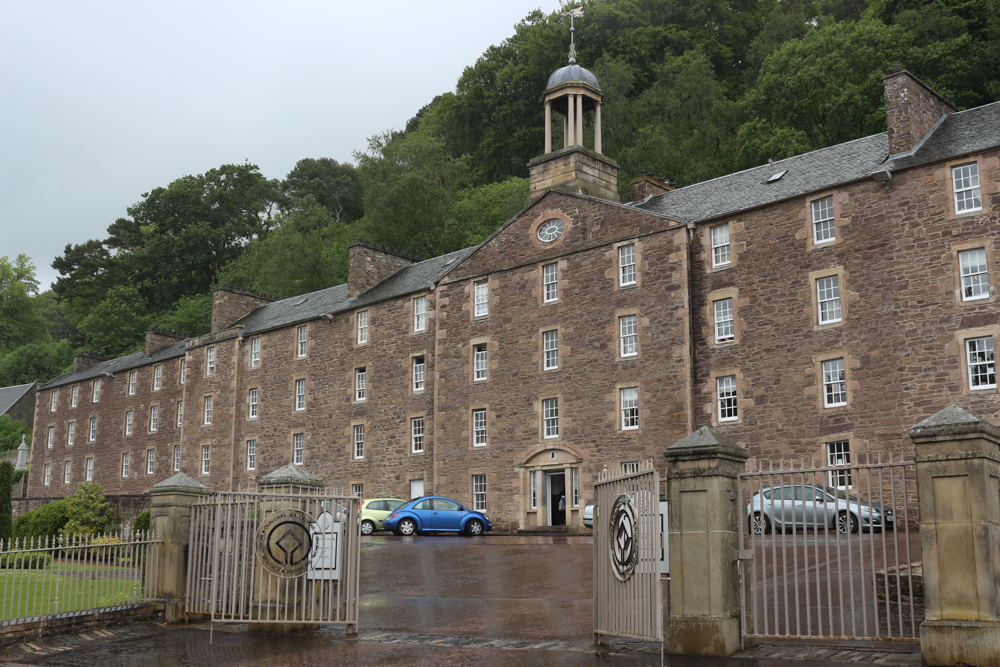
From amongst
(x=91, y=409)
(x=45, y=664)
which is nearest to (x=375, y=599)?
(x=45, y=664)

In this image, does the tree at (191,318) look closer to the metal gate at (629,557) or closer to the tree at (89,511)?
the tree at (89,511)

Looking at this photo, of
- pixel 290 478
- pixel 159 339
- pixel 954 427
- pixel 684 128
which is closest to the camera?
pixel 954 427

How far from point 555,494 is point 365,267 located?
15852 millimetres

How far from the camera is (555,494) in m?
34.6

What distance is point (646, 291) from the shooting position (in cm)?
3272

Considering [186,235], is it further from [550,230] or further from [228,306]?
[550,230]

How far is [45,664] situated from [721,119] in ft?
168

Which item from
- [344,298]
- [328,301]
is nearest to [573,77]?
[344,298]

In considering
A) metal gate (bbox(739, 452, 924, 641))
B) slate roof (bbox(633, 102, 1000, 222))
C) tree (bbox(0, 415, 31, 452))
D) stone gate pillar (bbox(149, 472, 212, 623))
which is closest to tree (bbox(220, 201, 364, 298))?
tree (bbox(0, 415, 31, 452))

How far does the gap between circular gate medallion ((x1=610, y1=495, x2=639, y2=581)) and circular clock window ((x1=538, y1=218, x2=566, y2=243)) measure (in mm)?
25451

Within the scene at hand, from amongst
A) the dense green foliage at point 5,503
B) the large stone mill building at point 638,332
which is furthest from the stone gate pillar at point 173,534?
the dense green foliage at point 5,503

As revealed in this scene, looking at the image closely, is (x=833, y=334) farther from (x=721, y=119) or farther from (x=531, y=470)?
(x=721, y=119)

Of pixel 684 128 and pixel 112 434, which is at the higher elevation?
pixel 684 128

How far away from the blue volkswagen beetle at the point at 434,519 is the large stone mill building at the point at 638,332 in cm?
334
